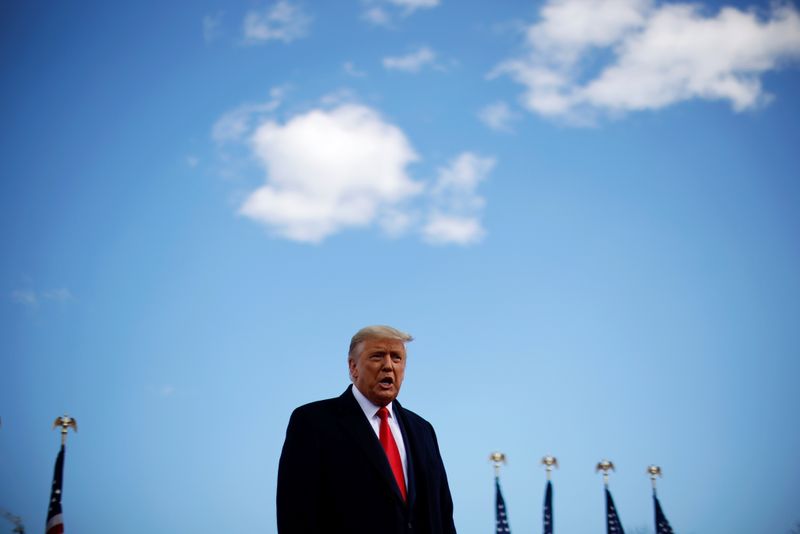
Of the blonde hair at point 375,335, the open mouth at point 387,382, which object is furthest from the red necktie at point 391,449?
the blonde hair at point 375,335

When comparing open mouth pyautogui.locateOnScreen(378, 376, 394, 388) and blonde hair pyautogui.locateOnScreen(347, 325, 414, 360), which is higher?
blonde hair pyautogui.locateOnScreen(347, 325, 414, 360)

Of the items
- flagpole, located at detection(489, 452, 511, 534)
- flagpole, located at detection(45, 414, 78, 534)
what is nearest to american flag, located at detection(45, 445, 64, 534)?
flagpole, located at detection(45, 414, 78, 534)

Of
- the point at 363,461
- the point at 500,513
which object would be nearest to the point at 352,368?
the point at 363,461

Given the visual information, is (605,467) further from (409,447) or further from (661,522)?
(409,447)

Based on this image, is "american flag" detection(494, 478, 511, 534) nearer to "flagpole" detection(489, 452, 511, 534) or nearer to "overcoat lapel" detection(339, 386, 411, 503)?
"flagpole" detection(489, 452, 511, 534)

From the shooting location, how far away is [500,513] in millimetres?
19297

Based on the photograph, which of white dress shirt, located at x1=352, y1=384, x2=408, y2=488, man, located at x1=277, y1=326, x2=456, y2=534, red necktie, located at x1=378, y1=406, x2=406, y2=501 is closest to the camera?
man, located at x1=277, y1=326, x2=456, y2=534

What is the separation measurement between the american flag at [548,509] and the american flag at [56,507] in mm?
11984

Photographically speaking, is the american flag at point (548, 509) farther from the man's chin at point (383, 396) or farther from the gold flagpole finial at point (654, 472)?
the man's chin at point (383, 396)

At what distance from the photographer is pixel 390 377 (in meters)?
3.30

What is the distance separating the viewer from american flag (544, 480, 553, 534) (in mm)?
18922

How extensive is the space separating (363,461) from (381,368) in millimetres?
428

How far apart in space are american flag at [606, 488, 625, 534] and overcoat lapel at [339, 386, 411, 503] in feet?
58.2

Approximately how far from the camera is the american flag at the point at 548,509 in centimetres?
1892
